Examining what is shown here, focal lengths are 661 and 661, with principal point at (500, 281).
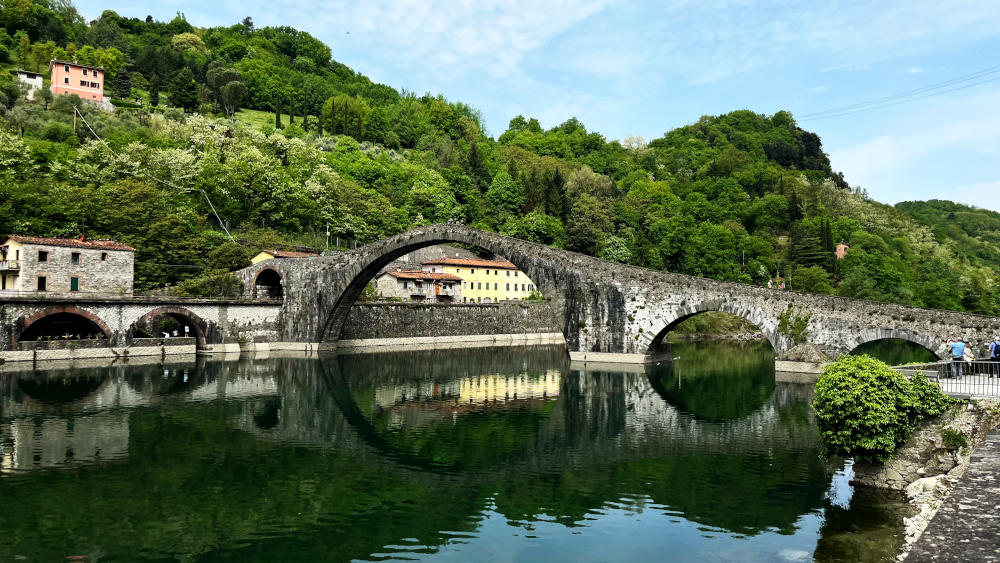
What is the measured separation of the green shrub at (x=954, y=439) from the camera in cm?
1255

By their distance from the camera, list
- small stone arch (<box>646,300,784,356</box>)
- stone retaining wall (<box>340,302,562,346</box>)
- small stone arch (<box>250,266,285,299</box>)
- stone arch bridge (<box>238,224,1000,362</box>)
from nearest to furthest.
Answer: stone arch bridge (<box>238,224,1000,362</box>) → small stone arch (<box>646,300,784,356</box>) → small stone arch (<box>250,266,285,299</box>) → stone retaining wall (<box>340,302,562,346</box>)

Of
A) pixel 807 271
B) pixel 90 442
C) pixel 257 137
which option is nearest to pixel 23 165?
pixel 257 137

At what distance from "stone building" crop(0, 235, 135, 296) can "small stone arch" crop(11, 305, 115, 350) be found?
7.22ft

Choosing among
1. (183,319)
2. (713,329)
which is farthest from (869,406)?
(713,329)

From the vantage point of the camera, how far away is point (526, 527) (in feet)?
40.2

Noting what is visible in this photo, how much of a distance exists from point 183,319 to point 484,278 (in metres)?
34.1

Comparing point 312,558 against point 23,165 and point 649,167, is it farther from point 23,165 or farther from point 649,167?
point 649,167

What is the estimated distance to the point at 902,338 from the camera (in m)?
30.6

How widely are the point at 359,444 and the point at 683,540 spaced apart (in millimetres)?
10603

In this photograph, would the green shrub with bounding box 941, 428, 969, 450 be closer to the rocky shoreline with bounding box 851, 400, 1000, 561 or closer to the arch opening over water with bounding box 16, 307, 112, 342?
the rocky shoreline with bounding box 851, 400, 1000, 561

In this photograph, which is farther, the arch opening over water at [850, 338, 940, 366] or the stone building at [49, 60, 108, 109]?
the stone building at [49, 60, 108, 109]

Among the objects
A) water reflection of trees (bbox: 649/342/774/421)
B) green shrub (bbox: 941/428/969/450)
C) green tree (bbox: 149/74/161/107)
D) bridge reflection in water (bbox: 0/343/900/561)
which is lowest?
bridge reflection in water (bbox: 0/343/900/561)

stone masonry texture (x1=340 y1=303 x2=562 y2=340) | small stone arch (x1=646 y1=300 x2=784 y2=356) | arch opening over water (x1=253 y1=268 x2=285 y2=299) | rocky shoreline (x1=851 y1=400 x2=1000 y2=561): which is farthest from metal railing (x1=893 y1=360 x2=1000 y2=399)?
arch opening over water (x1=253 y1=268 x2=285 y2=299)

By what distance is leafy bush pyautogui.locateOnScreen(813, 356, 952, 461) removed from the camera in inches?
507
